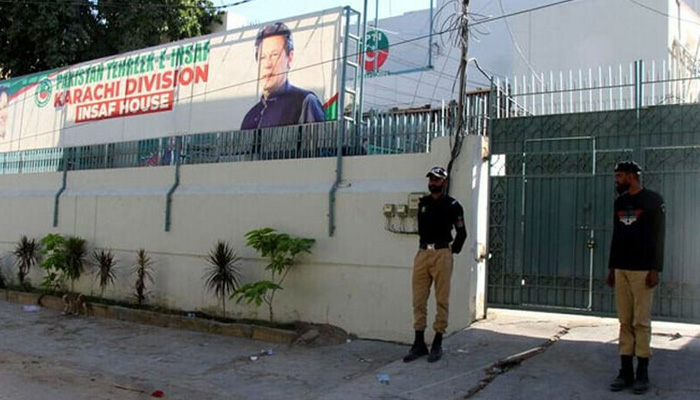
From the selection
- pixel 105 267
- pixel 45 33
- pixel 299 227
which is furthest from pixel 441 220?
pixel 45 33

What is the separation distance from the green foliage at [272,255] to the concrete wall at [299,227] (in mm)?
137

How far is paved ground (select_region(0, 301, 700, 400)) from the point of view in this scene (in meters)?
5.65

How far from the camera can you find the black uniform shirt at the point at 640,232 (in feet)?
17.0

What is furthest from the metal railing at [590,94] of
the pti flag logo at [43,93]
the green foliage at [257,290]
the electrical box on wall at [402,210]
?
the pti flag logo at [43,93]

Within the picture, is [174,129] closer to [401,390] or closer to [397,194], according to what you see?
[397,194]

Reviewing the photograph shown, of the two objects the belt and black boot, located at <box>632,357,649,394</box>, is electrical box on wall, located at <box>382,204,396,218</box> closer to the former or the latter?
the belt

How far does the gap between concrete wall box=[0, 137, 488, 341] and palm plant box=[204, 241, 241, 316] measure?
0.13 metres

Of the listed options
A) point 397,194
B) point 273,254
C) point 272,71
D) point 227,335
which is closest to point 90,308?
point 227,335

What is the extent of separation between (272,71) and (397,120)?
3.14 m

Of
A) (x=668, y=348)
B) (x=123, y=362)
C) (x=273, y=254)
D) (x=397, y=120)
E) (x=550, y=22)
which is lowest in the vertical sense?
(x=123, y=362)

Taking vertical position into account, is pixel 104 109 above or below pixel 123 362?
above

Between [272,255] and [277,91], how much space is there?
314 centimetres

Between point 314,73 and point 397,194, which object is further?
point 314,73

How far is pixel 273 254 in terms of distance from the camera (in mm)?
8531
